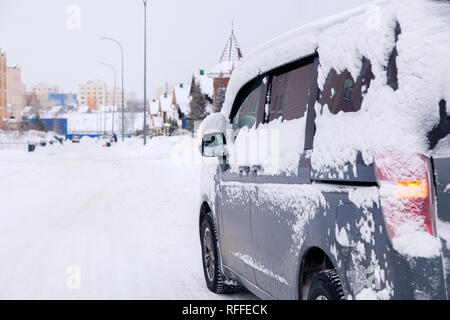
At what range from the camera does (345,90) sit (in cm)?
304

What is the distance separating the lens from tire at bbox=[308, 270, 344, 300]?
9.68 ft

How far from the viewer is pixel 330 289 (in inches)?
118

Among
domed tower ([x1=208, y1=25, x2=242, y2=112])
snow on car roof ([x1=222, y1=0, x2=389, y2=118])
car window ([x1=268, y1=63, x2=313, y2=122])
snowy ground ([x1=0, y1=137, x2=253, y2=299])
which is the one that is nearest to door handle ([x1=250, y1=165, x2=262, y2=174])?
car window ([x1=268, y1=63, x2=313, y2=122])

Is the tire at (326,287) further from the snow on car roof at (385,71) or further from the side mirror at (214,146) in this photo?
the side mirror at (214,146)

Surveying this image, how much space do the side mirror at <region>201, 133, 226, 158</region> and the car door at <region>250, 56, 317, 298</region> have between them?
2.53ft

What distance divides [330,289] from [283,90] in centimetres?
153

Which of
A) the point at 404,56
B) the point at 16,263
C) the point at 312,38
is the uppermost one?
the point at 312,38

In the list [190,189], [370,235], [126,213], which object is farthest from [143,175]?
[370,235]

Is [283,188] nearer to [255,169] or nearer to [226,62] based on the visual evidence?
[255,169]

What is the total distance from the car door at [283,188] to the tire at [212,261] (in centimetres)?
120

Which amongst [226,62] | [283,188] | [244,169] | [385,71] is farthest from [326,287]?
[226,62]

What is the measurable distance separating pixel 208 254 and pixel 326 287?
2.88 metres

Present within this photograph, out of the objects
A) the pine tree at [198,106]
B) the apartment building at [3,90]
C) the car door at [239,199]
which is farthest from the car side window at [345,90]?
the apartment building at [3,90]
